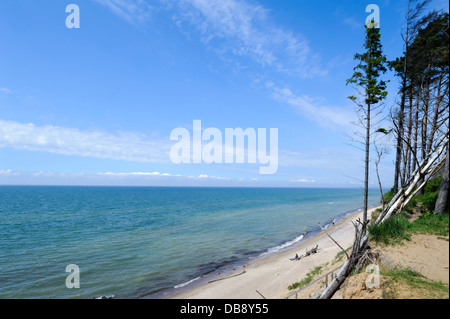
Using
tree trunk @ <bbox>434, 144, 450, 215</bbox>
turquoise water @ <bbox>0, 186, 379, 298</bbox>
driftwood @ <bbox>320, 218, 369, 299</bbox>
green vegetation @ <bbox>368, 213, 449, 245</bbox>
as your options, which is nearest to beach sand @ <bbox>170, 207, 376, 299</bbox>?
turquoise water @ <bbox>0, 186, 379, 298</bbox>

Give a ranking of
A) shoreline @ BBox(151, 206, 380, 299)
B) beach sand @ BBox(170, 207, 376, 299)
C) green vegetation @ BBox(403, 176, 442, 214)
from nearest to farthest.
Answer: green vegetation @ BBox(403, 176, 442, 214)
beach sand @ BBox(170, 207, 376, 299)
shoreline @ BBox(151, 206, 380, 299)

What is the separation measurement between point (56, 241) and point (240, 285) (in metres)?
27.5

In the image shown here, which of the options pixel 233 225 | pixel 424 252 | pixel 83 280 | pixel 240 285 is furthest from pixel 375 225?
pixel 233 225

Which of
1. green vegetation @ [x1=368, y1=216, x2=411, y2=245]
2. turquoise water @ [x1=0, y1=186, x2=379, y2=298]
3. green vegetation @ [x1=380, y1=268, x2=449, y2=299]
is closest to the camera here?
green vegetation @ [x1=380, y1=268, x2=449, y2=299]

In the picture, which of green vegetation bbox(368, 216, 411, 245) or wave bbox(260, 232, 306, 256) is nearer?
green vegetation bbox(368, 216, 411, 245)

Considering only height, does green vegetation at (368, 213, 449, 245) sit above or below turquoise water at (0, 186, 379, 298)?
above

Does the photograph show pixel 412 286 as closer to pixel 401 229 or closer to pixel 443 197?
pixel 401 229

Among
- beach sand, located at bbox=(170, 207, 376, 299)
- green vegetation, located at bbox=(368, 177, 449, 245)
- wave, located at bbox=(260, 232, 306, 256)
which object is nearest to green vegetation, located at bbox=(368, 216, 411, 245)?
green vegetation, located at bbox=(368, 177, 449, 245)

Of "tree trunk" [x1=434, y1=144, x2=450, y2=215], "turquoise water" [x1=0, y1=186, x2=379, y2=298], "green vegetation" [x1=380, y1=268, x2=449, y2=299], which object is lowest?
"turquoise water" [x1=0, y1=186, x2=379, y2=298]

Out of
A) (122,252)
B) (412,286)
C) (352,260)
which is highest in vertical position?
(352,260)

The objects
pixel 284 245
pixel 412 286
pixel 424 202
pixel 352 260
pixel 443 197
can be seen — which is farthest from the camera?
pixel 284 245

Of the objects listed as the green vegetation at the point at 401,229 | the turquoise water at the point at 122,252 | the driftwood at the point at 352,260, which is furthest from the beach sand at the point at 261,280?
the green vegetation at the point at 401,229

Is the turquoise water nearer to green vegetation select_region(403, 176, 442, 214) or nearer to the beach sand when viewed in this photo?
the beach sand

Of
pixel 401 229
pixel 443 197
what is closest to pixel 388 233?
pixel 401 229
